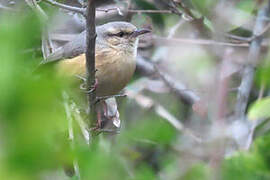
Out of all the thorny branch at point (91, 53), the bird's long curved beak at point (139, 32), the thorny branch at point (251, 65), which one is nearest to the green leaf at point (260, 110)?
the thorny branch at point (91, 53)

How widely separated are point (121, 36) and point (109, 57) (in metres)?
0.38

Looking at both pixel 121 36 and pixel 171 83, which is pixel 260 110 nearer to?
pixel 121 36

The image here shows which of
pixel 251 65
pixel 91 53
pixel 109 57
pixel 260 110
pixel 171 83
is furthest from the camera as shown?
pixel 171 83

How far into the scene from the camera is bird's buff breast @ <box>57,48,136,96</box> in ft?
15.5

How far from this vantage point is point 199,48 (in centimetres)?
638

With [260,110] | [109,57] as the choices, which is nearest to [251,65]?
[109,57]

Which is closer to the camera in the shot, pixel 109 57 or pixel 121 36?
pixel 109 57

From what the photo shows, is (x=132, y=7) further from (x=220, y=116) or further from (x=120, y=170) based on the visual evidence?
(x=220, y=116)

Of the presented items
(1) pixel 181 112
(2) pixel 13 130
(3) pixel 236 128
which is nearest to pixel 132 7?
(1) pixel 181 112

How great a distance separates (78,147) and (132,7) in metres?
5.01

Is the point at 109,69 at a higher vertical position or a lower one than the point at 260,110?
lower

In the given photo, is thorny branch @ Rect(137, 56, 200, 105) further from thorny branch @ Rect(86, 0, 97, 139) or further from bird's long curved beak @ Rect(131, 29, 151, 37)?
thorny branch @ Rect(86, 0, 97, 139)

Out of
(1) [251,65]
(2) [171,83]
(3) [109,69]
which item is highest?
(3) [109,69]

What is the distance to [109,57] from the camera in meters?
4.92
